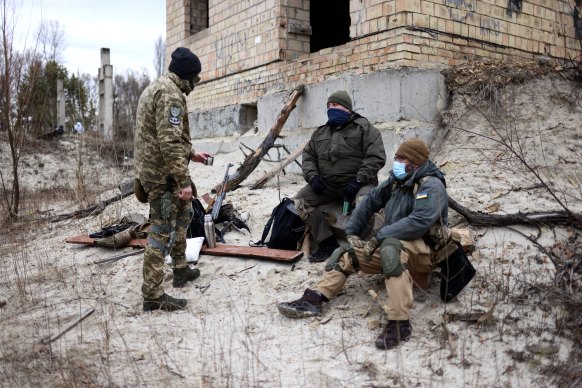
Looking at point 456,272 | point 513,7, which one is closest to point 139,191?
point 456,272

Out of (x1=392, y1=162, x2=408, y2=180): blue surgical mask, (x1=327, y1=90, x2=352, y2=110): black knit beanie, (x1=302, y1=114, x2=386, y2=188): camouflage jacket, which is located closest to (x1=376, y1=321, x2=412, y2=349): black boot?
(x1=392, y1=162, x2=408, y2=180): blue surgical mask

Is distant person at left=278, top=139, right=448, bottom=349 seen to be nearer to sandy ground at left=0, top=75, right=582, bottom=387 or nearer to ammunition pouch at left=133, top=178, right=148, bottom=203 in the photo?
sandy ground at left=0, top=75, right=582, bottom=387

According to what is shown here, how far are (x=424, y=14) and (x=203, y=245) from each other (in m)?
3.71

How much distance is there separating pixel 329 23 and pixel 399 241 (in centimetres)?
904

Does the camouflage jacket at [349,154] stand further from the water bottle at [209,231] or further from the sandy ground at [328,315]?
the water bottle at [209,231]

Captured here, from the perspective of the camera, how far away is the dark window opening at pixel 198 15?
10.8m

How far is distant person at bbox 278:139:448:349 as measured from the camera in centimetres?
365

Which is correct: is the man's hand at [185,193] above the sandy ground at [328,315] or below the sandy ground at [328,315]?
above

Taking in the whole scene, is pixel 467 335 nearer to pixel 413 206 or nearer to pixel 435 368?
pixel 435 368

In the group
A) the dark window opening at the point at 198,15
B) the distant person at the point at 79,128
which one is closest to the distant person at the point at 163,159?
the distant person at the point at 79,128

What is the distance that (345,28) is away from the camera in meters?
11.9

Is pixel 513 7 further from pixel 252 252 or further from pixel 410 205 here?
pixel 252 252

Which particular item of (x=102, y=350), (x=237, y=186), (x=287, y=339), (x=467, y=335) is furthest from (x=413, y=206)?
(x=237, y=186)

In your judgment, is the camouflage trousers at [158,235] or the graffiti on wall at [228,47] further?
the graffiti on wall at [228,47]
